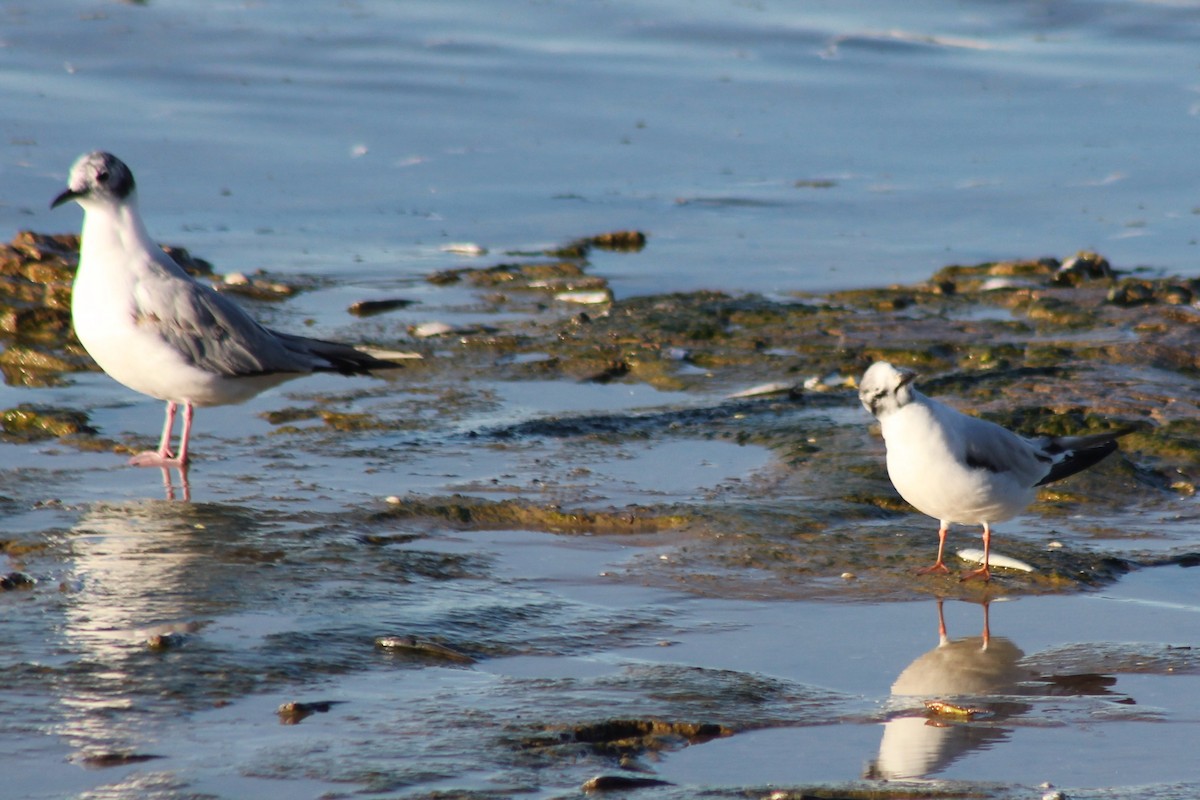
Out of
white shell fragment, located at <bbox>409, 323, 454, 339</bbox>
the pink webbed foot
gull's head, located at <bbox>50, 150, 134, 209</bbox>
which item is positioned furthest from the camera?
white shell fragment, located at <bbox>409, 323, 454, 339</bbox>

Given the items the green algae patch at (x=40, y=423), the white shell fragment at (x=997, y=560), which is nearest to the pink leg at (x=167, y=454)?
the green algae patch at (x=40, y=423)

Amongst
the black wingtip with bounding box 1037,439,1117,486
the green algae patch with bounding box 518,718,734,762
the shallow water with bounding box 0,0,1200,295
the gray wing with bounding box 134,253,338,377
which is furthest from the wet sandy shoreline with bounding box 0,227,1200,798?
the shallow water with bounding box 0,0,1200,295

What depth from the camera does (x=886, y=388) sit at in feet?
18.7

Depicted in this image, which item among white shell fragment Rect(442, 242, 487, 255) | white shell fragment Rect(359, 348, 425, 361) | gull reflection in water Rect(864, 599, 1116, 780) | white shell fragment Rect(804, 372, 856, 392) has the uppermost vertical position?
white shell fragment Rect(442, 242, 487, 255)

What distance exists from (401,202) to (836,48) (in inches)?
266

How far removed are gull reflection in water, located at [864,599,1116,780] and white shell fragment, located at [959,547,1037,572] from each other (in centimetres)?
41

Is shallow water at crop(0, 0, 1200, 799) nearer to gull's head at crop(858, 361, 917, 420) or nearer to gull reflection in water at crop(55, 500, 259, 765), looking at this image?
gull reflection in water at crop(55, 500, 259, 765)

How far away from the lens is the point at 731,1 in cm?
1902

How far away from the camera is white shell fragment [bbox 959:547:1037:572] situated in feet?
18.7

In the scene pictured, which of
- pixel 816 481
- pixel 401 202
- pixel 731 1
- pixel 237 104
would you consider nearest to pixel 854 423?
pixel 816 481

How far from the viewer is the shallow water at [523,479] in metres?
4.06

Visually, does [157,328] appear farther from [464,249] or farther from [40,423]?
[464,249]

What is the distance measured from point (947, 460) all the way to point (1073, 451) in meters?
0.77

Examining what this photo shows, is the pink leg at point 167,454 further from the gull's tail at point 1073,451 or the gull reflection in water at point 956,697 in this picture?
the gull's tail at point 1073,451
